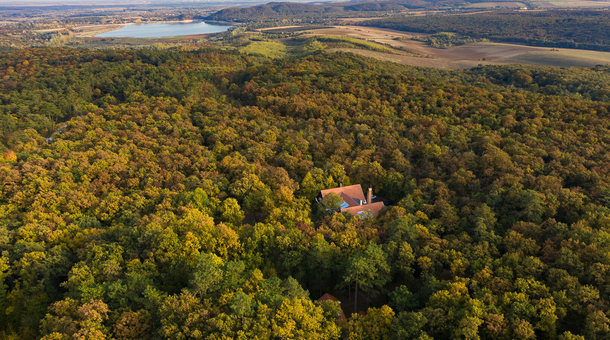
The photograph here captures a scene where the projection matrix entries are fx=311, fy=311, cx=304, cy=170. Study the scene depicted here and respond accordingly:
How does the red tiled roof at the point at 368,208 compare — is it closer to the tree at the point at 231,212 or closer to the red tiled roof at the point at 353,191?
the red tiled roof at the point at 353,191

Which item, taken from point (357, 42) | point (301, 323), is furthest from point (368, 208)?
point (357, 42)

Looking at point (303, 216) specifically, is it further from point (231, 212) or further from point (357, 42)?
point (357, 42)

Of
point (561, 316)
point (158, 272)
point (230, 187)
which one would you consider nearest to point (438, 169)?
point (561, 316)

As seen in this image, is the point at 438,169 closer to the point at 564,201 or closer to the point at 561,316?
the point at 564,201

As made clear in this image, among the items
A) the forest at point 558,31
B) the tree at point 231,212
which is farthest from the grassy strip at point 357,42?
the tree at point 231,212

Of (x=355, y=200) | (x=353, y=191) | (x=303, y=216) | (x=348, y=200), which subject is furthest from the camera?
(x=353, y=191)

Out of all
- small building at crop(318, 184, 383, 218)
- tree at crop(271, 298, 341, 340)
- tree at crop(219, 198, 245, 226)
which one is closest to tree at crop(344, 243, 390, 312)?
tree at crop(271, 298, 341, 340)
